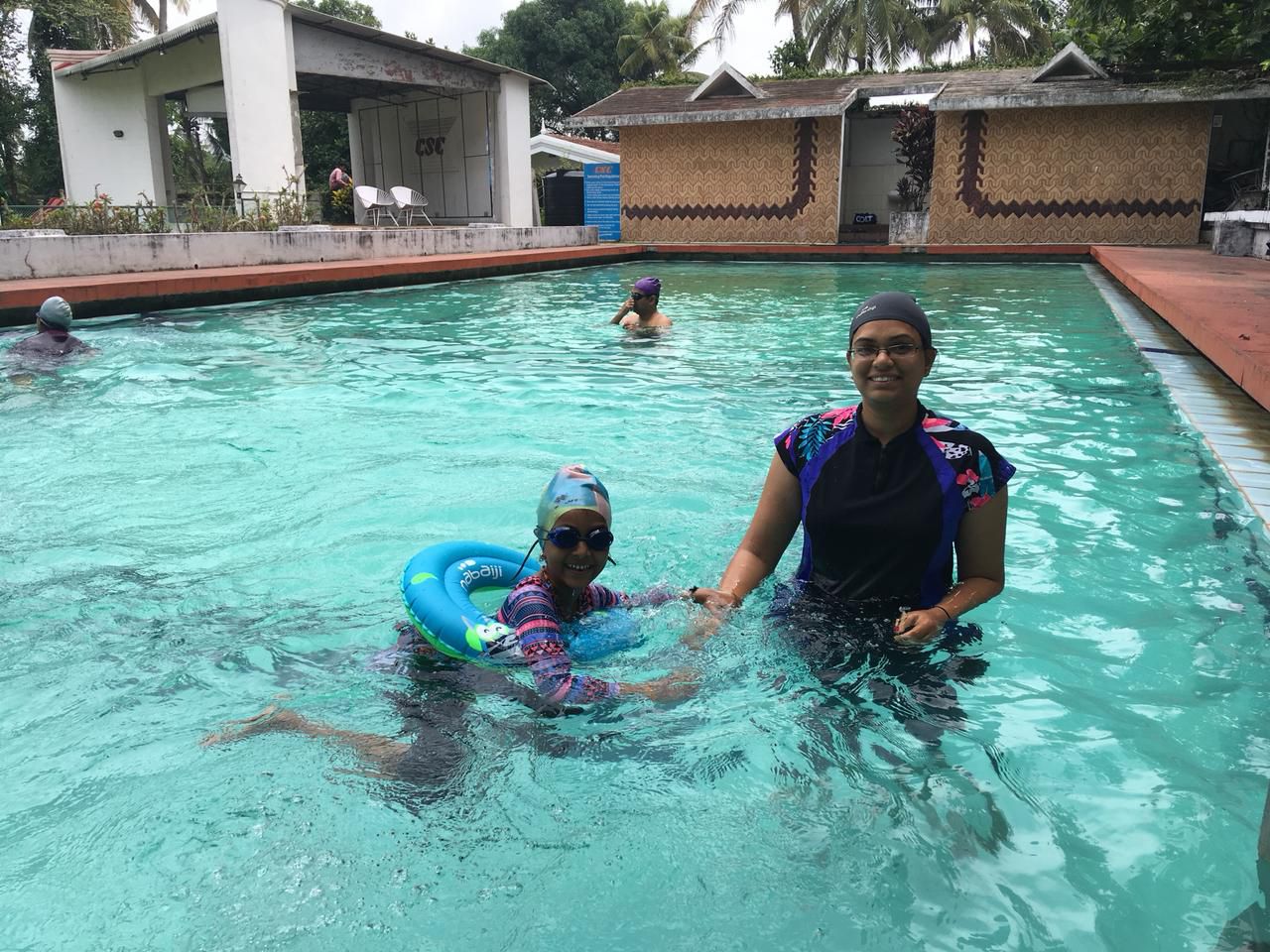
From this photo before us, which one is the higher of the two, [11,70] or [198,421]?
[11,70]

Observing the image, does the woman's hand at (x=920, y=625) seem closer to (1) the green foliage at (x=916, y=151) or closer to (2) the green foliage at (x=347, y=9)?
(1) the green foliage at (x=916, y=151)

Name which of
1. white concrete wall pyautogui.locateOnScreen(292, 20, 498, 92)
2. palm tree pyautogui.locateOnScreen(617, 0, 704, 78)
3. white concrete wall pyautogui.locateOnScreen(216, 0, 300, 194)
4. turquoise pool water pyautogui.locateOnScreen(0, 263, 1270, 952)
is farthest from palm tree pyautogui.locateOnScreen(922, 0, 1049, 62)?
turquoise pool water pyautogui.locateOnScreen(0, 263, 1270, 952)

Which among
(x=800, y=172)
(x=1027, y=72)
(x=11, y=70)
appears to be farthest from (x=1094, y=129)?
(x=11, y=70)

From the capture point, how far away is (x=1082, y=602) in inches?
155

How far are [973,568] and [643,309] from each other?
7.78m

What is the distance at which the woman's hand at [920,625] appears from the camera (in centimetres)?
265

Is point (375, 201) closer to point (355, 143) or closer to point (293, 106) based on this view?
point (293, 106)

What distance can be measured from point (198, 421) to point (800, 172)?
759 inches

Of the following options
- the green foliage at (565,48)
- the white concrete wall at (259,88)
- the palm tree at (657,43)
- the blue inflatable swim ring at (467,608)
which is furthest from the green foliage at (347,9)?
the blue inflatable swim ring at (467,608)

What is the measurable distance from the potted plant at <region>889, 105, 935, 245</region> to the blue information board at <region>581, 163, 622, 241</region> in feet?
23.4

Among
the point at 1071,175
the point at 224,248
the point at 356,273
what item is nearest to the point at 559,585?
the point at 356,273

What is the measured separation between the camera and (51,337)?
8430 mm

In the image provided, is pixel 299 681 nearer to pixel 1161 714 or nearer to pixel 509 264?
pixel 1161 714

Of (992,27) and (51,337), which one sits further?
(992,27)
